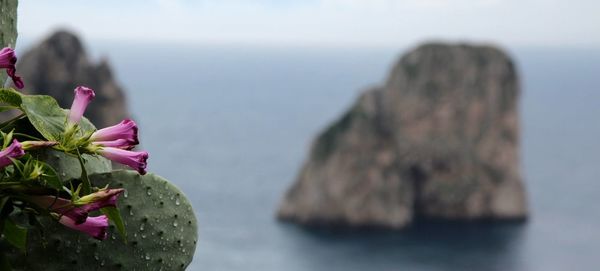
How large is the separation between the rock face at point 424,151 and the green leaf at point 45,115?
4445 inches

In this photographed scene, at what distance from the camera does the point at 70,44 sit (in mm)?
86625

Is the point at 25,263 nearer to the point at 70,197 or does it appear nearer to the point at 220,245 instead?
the point at 70,197

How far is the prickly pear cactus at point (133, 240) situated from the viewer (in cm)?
369

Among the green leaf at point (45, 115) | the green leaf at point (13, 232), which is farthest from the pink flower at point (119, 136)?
the green leaf at point (13, 232)

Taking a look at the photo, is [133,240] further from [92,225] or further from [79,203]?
[79,203]

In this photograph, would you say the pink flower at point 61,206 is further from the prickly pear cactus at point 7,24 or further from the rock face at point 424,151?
the rock face at point 424,151

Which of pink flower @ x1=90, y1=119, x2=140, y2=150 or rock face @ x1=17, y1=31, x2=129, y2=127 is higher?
pink flower @ x1=90, y1=119, x2=140, y2=150

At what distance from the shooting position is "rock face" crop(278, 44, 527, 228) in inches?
4651

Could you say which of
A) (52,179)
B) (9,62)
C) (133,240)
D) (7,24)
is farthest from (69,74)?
(52,179)

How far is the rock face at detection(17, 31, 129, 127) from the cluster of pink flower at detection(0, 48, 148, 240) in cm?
8036

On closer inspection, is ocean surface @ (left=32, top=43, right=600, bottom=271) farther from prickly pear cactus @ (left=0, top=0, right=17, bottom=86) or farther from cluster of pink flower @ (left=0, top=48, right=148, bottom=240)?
cluster of pink flower @ (left=0, top=48, right=148, bottom=240)

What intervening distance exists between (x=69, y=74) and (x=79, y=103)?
273 feet

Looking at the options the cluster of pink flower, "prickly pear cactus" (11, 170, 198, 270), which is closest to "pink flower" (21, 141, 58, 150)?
the cluster of pink flower

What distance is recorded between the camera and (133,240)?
12.4ft
